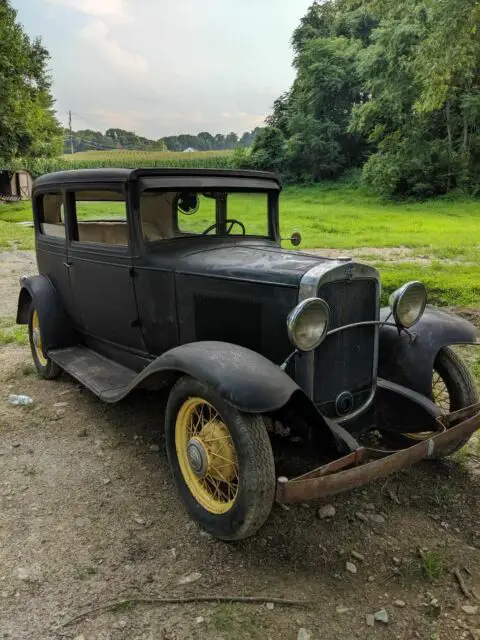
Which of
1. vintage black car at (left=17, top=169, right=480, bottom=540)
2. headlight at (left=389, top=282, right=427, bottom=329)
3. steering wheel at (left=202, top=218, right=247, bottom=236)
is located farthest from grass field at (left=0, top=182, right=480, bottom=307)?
headlight at (left=389, top=282, right=427, bottom=329)

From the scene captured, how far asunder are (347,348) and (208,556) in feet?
4.39

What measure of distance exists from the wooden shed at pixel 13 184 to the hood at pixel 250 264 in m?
32.5

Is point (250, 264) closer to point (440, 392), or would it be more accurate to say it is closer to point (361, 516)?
point (361, 516)

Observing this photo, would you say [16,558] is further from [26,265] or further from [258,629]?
[26,265]

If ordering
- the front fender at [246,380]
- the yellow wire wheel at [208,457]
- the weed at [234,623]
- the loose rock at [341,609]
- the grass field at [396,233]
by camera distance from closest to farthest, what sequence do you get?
1. the weed at [234,623]
2. the loose rock at [341,609]
3. the front fender at [246,380]
4. the yellow wire wheel at [208,457]
5. the grass field at [396,233]

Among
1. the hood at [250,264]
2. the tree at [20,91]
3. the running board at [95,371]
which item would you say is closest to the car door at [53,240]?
the running board at [95,371]

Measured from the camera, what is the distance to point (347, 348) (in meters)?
3.01

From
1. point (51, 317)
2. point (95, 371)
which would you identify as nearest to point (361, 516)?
point (95, 371)

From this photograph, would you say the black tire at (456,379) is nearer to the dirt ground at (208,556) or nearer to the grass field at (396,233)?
the dirt ground at (208,556)

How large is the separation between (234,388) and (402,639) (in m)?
1.20

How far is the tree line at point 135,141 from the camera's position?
3231 inches

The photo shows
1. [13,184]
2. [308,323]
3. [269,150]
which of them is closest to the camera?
[308,323]

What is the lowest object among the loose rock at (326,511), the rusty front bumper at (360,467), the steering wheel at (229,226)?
the loose rock at (326,511)

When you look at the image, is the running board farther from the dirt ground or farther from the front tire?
the front tire
